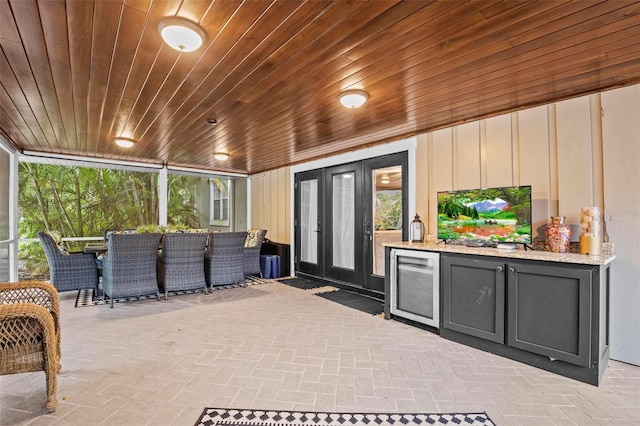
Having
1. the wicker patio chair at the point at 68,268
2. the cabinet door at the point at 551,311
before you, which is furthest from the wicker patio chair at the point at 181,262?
the cabinet door at the point at 551,311

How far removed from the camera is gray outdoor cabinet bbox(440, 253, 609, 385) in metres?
2.35

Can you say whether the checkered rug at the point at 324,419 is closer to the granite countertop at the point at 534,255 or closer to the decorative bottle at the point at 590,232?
the granite countertop at the point at 534,255

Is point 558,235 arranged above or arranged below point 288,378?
above

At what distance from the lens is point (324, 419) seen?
6.30ft

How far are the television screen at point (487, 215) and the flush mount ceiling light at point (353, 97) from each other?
1.61 m

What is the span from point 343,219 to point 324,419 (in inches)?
156

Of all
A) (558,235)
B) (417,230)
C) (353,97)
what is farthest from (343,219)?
(558,235)

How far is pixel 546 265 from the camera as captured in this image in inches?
101

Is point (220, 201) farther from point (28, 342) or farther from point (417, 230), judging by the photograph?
point (28, 342)

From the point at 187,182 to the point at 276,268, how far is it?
14.6 ft

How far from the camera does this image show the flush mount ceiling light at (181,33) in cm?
192

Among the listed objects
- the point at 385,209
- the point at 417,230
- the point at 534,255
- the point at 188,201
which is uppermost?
the point at 188,201

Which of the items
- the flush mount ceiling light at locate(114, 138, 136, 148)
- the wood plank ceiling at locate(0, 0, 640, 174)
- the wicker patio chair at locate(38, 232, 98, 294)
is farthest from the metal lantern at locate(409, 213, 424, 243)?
the wicker patio chair at locate(38, 232, 98, 294)

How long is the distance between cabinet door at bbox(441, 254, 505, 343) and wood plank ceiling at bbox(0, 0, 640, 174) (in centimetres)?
166
